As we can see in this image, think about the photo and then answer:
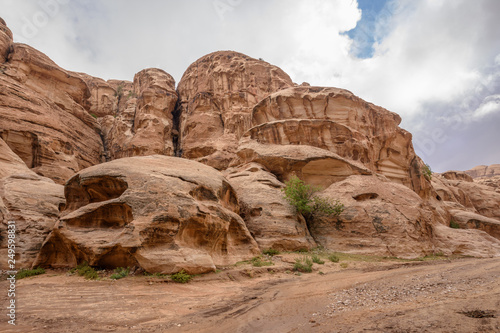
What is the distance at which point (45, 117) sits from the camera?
28.6 metres

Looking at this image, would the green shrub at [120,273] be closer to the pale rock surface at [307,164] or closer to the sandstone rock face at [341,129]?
the pale rock surface at [307,164]

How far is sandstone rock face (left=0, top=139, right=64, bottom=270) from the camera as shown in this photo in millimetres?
12047

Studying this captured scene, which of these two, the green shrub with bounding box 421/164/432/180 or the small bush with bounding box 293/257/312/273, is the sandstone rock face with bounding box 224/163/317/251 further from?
the green shrub with bounding box 421/164/432/180

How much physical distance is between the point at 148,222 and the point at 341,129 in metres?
21.0

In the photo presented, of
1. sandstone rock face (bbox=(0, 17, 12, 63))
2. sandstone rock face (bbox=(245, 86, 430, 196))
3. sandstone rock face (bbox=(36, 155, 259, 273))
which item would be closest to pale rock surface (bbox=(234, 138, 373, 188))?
sandstone rock face (bbox=(245, 86, 430, 196))

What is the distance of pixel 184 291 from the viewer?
8648mm

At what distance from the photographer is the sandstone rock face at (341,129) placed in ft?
82.8

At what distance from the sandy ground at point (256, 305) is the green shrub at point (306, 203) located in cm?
801

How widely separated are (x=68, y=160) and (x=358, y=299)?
31.0m

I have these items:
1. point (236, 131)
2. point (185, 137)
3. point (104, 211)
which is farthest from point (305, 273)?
point (185, 137)

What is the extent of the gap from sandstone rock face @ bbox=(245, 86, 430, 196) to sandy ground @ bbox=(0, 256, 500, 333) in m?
17.1

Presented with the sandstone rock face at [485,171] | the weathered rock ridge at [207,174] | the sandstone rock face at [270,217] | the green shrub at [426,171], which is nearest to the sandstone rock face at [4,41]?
the weathered rock ridge at [207,174]

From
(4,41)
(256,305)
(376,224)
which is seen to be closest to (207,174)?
(256,305)

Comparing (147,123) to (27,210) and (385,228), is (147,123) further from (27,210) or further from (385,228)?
(385,228)
